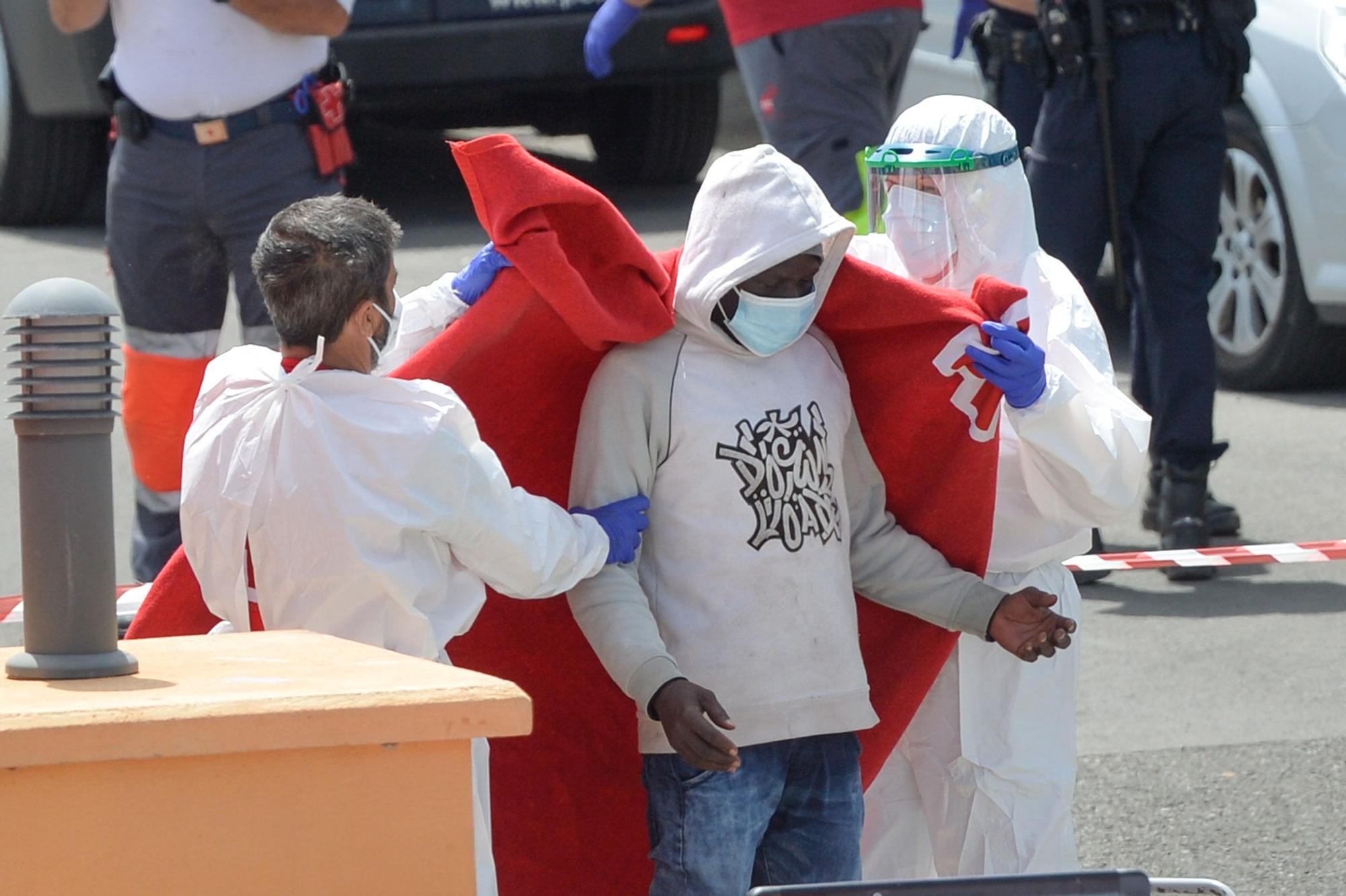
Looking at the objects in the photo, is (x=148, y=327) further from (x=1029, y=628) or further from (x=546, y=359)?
(x=1029, y=628)

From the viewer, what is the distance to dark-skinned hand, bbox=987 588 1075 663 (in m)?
3.27

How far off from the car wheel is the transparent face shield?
565cm

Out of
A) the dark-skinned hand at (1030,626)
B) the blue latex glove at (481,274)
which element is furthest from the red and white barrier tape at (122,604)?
the dark-skinned hand at (1030,626)

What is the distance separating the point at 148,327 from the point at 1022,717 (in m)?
2.52

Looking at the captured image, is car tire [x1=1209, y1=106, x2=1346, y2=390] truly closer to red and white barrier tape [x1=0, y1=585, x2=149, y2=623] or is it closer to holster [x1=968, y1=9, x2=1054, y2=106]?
holster [x1=968, y1=9, x2=1054, y2=106]

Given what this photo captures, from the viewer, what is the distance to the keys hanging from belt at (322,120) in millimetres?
5070

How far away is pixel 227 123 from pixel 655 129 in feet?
16.0

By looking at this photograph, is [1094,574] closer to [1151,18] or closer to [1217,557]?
→ [1217,557]

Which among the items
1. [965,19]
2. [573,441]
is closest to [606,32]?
[965,19]

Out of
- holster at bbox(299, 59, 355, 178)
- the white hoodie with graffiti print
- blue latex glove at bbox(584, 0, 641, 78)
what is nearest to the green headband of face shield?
the white hoodie with graffiti print

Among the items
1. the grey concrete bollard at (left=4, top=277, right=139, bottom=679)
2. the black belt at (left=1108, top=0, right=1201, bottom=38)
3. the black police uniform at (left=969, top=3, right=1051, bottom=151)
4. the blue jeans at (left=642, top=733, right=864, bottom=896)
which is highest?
the black belt at (left=1108, top=0, right=1201, bottom=38)

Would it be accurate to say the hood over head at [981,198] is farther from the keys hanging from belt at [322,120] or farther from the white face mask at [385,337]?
the keys hanging from belt at [322,120]

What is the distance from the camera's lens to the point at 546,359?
3307mm

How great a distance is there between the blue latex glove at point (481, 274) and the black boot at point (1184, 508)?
3064 mm
